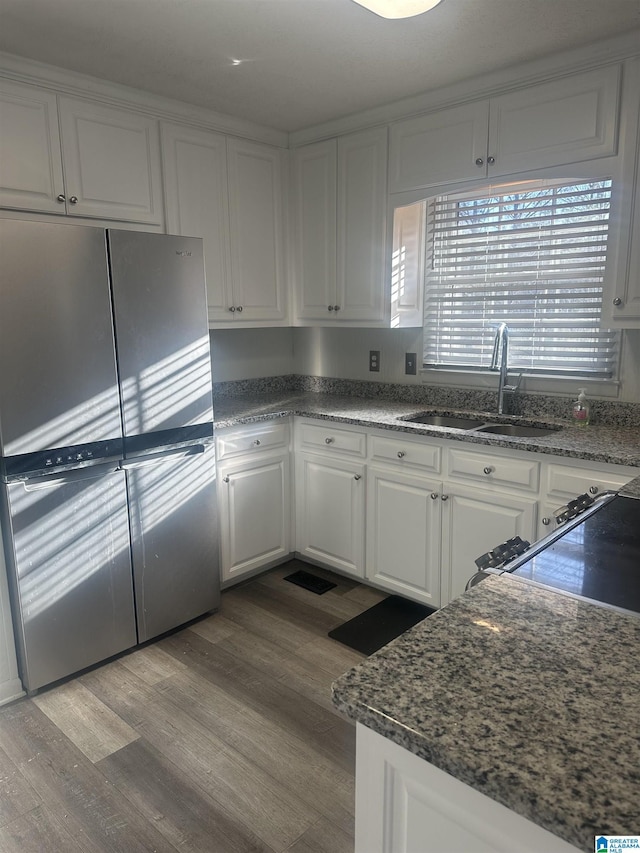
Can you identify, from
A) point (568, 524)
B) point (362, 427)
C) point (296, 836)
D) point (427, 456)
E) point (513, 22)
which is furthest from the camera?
point (362, 427)

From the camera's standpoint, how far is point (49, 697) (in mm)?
2230

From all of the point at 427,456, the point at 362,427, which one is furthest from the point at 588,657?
the point at 362,427

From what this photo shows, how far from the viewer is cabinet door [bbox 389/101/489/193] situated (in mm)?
2594

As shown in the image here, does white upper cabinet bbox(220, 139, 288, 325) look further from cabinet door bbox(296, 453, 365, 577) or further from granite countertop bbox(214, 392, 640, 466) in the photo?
cabinet door bbox(296, 453, 365, 577)

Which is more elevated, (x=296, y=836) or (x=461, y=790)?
(x=461, y=790)

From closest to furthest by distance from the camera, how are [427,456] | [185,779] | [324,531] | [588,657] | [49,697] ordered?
1. [588,657]
2. [185,779]
3. [49,697]
4. [427,456]
5. [324,531]

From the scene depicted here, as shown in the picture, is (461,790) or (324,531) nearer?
(461,790)

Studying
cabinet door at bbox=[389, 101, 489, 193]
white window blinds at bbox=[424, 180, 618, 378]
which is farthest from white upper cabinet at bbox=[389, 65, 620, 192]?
white window blinds at bbox=[424, 180, 618, 378]

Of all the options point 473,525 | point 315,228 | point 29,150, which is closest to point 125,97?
point 29,150

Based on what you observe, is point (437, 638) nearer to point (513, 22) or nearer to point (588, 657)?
point (588, 657)

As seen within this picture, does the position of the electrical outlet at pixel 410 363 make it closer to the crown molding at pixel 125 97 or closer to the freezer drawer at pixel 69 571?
the crown molding at pixel 125 97

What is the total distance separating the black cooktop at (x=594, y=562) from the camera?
42.4 inches

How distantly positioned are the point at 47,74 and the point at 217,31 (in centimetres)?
76

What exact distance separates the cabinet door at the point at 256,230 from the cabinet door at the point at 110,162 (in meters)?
0.47
